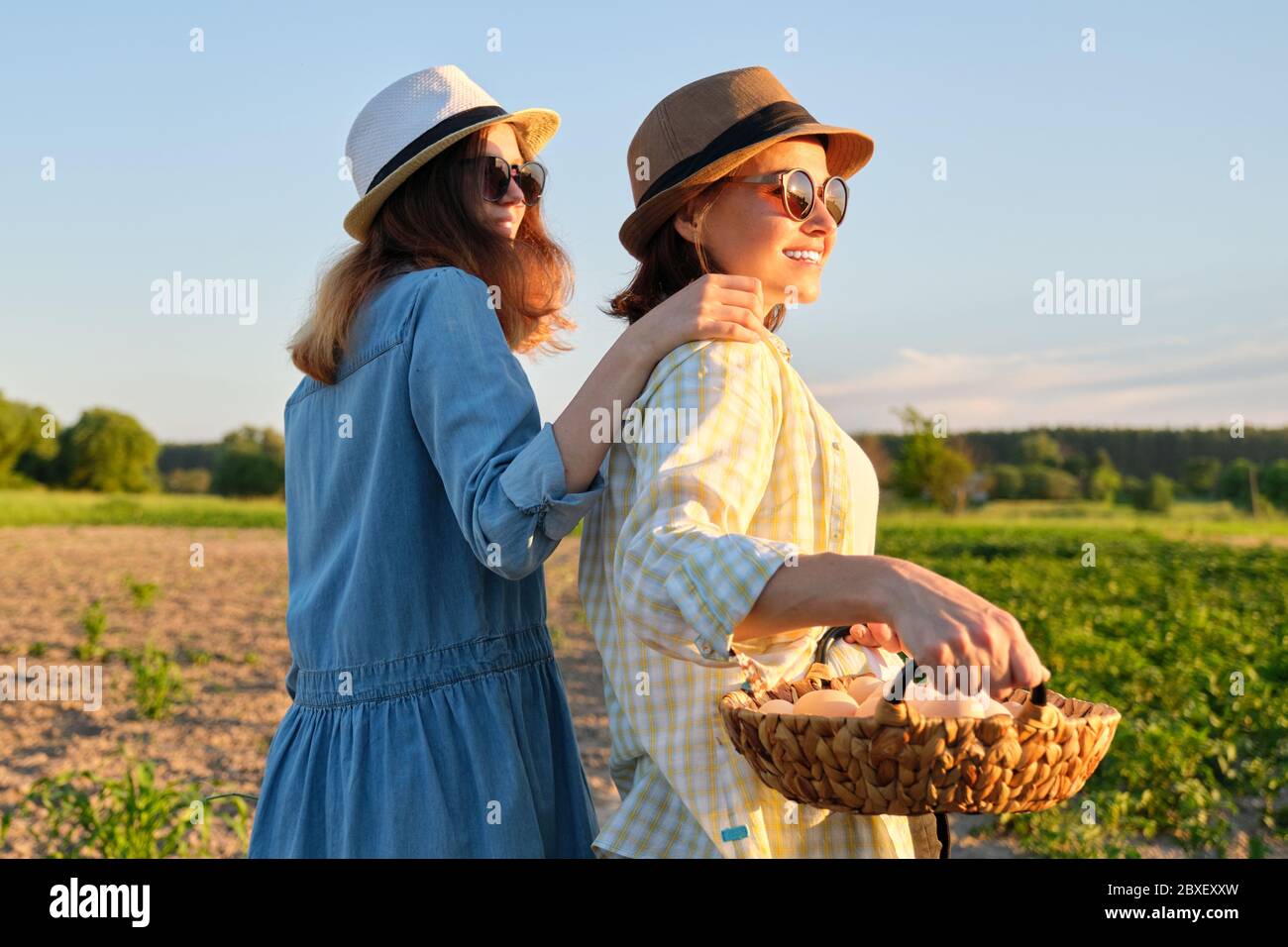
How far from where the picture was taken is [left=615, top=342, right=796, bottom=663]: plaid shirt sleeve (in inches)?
58.4

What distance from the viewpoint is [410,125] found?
219 cm

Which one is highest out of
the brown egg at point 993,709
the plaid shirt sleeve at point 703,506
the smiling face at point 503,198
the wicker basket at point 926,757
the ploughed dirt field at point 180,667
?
the smiling face at point 503,198

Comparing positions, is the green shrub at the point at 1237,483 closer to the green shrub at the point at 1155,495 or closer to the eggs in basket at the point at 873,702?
the green shrub at the point at 1155,495

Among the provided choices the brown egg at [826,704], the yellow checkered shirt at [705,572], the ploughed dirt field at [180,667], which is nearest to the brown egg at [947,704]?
the brown egg at [826,704]

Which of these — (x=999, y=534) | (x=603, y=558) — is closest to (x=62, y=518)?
(x=999, y=534)

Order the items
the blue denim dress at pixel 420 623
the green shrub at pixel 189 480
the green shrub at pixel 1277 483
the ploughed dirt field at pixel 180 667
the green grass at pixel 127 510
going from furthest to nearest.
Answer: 1. the green shrub at pixel 189 480
2. the green shrub at pixel 1277 483
3. the green grass at pixel 127 510
4. the ploughed dirt field at pixel 180 667
5. the blue denim dress at pixel 420 623

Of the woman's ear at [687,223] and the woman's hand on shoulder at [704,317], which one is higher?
the woman's ear at [687,223]

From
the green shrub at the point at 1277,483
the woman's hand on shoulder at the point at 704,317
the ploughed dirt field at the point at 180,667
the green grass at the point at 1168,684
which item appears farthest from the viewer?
the green shrub at the point at 1277,483

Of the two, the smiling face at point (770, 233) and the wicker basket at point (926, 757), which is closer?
the wicker basket at point (926, 757)

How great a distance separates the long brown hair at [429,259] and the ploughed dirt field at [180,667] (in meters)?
3.13

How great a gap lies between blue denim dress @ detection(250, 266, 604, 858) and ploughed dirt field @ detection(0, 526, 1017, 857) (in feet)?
9.51

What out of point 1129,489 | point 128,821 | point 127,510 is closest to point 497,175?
point 128,821

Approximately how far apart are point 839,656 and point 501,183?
1028 mm

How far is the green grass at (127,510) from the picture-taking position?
26531 mm
